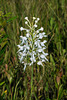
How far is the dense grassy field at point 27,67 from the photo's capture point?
45.6 inches

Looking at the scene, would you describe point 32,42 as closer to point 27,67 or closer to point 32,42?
point 32,42

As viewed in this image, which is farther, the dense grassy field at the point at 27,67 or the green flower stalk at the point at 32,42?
the dense grassy field at the point at 27,67

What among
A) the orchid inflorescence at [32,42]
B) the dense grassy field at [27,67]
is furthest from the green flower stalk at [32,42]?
the dense grassy field at [27,67]

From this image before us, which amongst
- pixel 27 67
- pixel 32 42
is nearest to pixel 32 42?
pixel 32 42

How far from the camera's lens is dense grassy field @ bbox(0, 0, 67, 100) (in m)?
1.16

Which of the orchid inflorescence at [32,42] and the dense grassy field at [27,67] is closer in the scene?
the orchid inflorescence at [32,42]

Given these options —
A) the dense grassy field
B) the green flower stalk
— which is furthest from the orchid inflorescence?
the dense grassy field

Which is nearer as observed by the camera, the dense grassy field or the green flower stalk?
the green flower stalk

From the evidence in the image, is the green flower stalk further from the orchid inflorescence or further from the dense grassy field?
the dense grassy field

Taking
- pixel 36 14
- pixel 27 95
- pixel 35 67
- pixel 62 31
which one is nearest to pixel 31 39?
pixel 27 95

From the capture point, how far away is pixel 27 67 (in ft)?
4.78

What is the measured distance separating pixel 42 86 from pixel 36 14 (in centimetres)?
94

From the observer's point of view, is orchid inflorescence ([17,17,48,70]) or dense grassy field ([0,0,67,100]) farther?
dense grassy field ([0,0,67,100])

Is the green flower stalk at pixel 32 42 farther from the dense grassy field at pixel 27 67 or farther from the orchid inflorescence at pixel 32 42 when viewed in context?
the dense grassy field at pixel 27 67
